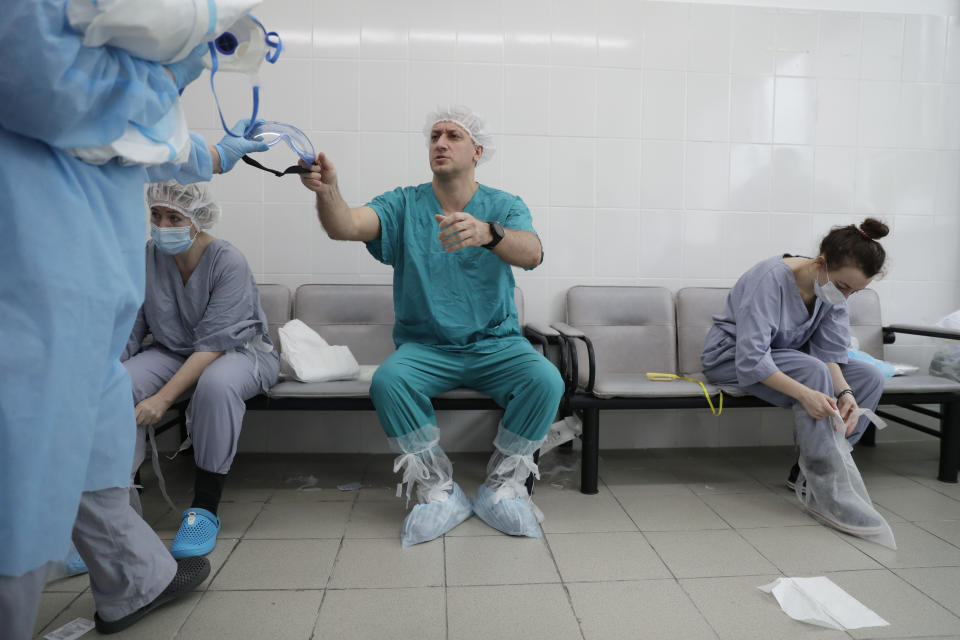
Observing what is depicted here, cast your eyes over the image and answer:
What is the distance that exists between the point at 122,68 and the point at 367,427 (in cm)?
218

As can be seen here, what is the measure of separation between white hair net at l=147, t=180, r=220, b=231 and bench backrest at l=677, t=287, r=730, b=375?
6.94 feet

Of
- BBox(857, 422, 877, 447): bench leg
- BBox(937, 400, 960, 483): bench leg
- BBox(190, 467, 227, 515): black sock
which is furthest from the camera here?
BBox(857, 422, 877, 447): bench leg

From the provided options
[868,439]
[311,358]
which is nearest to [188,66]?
[311,358]

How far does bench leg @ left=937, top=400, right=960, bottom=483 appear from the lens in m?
2.42

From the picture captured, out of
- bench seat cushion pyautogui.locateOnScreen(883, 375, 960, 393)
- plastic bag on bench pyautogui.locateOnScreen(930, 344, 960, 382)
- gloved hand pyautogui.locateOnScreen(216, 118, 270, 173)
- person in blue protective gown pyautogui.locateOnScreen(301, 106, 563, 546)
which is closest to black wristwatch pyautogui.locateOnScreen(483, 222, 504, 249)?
person in blue protective gown pyautogui.locateOnScreen(301, 106, 563, 546)

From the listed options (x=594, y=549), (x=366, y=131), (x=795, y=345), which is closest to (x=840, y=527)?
(x=795, y=345)

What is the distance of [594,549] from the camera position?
1829mm

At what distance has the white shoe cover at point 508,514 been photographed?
1910mm

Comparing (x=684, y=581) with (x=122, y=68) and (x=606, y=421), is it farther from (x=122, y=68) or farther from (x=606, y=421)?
(x=122, y=68)

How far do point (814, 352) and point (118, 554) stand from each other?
2.40 m

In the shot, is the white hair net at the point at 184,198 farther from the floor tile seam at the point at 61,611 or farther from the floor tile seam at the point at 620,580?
the floor tile seam at the point at 620,580

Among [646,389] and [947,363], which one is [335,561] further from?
[947,363]

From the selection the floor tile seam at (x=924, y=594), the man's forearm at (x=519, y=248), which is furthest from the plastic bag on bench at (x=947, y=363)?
the man's forearm at (x=519, y=248)

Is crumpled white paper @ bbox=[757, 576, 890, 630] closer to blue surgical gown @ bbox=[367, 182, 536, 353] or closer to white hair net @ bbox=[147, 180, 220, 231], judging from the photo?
blue surgical gown @ bbox=[367, 182, 536, 353]
